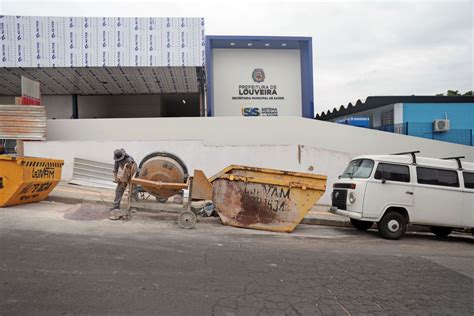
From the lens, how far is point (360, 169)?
944 centimetres

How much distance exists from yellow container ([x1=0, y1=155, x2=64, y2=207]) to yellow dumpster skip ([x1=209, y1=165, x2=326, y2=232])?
426 cm

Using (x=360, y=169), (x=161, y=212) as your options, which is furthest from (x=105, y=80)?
(x=360, y=169)

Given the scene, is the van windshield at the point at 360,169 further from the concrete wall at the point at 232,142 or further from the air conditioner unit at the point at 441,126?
the air conditioner unit at the point at 441,126

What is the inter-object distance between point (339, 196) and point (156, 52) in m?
11.1

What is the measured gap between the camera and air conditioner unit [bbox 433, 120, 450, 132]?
1817 centimetres

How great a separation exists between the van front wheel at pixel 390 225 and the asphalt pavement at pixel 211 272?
42 centimetres

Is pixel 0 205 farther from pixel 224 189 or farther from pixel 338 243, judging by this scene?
pixel 338 243

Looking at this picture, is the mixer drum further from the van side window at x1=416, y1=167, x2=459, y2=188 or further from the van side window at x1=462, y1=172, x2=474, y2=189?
the van side window at x1=462, y1=172, x2=474, y2=189

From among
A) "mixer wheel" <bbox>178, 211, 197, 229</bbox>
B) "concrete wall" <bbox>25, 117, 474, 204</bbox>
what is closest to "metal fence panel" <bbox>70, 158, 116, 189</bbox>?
"concrete wall" <bbox>25, 117, 474, 204</bbox>

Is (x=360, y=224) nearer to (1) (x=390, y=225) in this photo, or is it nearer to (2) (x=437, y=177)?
(1) (x=390, y=225)

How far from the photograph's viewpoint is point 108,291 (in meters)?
4.48

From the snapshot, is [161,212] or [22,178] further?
[161,212]

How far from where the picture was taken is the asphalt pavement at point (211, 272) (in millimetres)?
4277

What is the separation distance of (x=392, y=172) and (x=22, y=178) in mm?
8622
